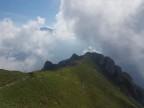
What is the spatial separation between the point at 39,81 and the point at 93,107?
1504 inches

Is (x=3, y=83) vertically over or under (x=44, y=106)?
over

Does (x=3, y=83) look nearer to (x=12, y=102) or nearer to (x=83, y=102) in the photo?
(x=12, y=102)

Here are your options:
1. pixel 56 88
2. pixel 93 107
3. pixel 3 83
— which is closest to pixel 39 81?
pixel 56 88

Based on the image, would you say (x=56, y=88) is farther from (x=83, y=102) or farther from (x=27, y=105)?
(x=27, y=105)

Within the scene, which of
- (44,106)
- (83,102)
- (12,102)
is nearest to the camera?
(12,102)

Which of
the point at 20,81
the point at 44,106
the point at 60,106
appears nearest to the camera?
the point at 44,106

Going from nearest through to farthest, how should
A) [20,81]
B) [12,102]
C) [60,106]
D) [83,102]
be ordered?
[12,102] → [60,106] → [20,81] → [83,102]

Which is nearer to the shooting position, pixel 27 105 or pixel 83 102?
pixel 27 105

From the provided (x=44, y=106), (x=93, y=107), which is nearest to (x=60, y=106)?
(x=44, y=106)

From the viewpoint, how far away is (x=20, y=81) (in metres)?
181

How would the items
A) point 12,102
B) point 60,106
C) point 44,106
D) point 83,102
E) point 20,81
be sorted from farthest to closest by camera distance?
point 83,102 → point 20,81 → point 60,106 → point 44,106 → point 12,102

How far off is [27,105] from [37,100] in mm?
13165

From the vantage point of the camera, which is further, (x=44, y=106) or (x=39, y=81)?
(x=39, y=81)

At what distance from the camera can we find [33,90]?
172 m
